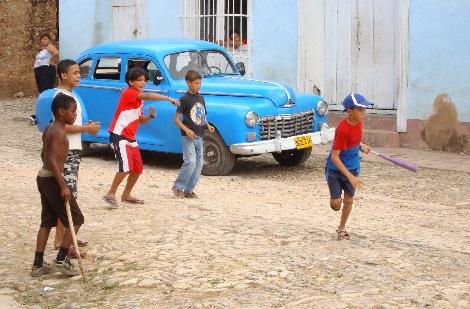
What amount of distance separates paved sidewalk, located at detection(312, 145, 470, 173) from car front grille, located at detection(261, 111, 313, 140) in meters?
1.50

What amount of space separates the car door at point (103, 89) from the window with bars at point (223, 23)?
374 cm

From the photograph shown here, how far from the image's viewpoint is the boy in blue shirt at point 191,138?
1006 centimetres

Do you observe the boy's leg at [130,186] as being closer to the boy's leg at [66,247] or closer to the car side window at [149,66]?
the boy's leg at [66,247]

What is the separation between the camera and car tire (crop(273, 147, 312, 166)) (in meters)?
12.8

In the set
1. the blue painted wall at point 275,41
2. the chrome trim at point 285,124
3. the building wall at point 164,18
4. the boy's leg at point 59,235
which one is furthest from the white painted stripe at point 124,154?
the building wall at point 164,18

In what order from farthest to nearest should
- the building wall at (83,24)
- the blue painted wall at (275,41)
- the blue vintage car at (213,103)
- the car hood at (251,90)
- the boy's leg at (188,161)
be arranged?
the building wall at (83,24)
the blue painted wall at (275,41)
the car hood at (251,90)
the blue vintage car at (213,103)
the boy's leg at (188,161)

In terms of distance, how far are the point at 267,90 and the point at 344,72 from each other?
400 cm

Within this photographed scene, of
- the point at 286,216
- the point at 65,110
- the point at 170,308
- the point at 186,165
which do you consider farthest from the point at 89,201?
the point at 170,308

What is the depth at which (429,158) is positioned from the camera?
13500 millimetres

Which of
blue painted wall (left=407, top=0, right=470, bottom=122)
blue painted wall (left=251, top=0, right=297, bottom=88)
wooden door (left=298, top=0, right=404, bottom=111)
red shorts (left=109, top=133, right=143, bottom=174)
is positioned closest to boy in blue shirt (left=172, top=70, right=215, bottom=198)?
red shorts (left=109, top=133, right=143, bottom=174)

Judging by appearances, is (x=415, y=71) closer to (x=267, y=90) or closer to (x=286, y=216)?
(x=267, y=90)

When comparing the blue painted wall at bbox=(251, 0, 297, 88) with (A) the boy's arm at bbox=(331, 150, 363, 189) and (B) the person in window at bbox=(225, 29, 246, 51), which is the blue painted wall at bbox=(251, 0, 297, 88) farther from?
(A) the boy's arm at bbox=(331, 150, 363, 189)

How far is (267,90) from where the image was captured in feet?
39.5

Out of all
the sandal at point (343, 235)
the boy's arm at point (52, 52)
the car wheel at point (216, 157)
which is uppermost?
the boy's arm at point (52, 52)
